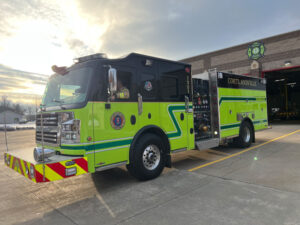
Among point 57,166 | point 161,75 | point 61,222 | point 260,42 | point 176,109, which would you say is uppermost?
point 260,42

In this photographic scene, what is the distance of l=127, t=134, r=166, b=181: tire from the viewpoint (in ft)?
14.7

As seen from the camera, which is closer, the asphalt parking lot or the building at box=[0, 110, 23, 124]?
the asphalt parking lot

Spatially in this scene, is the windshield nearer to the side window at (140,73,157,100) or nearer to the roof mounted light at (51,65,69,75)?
the roof mounted light at (51,65,69,75)

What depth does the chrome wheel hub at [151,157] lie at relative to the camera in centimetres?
474

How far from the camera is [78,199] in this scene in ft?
13.2

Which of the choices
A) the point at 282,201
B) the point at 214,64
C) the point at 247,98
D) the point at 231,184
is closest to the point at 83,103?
the point at 231,184

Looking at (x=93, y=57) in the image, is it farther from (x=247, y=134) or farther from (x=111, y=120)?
(x=247, y=134)

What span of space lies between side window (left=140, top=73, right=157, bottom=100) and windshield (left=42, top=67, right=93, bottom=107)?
4.04 ft

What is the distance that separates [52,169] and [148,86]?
2600 mm

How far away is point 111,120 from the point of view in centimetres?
416

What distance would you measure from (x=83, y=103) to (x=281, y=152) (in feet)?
22.0

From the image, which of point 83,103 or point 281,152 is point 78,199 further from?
point 281,152

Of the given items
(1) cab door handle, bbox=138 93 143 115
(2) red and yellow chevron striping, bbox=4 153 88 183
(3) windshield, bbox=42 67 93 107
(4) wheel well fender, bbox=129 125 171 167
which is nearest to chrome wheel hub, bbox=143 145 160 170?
(4) wheel well fender, bbox=129 125 171 167

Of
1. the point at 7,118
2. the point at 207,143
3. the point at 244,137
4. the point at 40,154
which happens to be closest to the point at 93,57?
the point at 40,154
